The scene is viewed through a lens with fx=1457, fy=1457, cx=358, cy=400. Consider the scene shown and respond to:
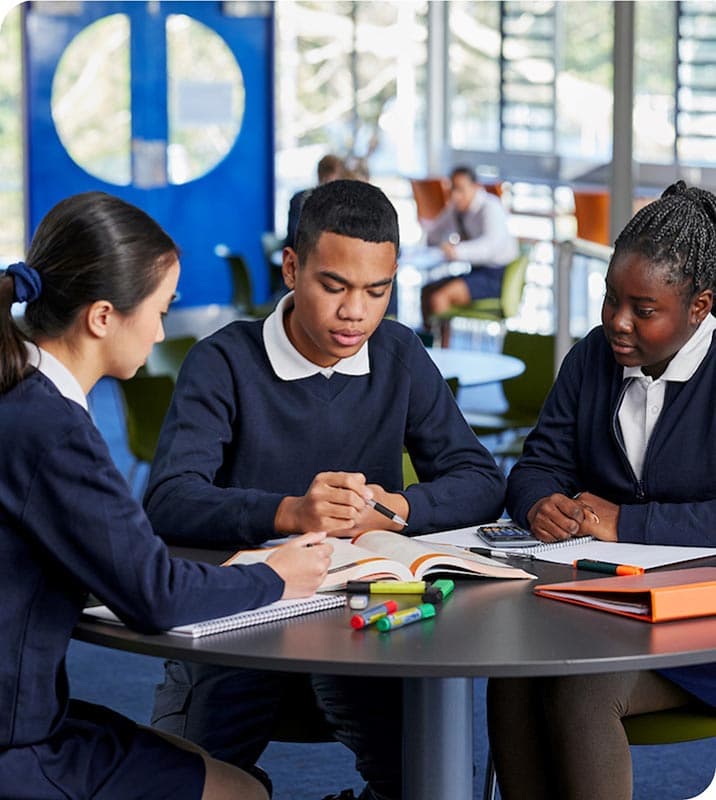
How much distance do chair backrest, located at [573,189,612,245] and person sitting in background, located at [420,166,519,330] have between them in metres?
0.56

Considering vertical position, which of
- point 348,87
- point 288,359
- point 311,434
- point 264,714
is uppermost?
point 348,87

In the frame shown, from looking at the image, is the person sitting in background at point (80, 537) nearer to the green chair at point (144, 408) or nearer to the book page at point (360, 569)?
the book page at point (360, 569)

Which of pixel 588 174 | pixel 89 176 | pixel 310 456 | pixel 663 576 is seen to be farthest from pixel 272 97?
pixel 663 576

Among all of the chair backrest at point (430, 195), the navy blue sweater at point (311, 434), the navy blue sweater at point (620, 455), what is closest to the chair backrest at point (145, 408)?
the navy blue sweater at point (311, 434)

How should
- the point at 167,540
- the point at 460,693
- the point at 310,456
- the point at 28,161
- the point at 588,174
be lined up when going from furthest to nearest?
the point at 588,174 → the point at 28,161 → the point at 310,456 → the point at 167,540 → the point at 460,693

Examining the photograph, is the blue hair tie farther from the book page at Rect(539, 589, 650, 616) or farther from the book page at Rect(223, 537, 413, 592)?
the book page at Rect(539, 589, 650, 616)

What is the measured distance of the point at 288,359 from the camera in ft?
8.75

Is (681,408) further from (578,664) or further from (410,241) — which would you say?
(410,241)

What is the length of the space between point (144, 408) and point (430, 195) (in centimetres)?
569

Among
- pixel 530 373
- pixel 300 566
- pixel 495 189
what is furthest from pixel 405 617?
pixel 495 189

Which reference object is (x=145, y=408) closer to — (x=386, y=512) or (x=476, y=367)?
(x=476, y=367)

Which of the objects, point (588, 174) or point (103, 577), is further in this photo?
point (588, 174)

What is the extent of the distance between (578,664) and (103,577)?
624mm

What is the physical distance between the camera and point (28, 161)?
923 cm
